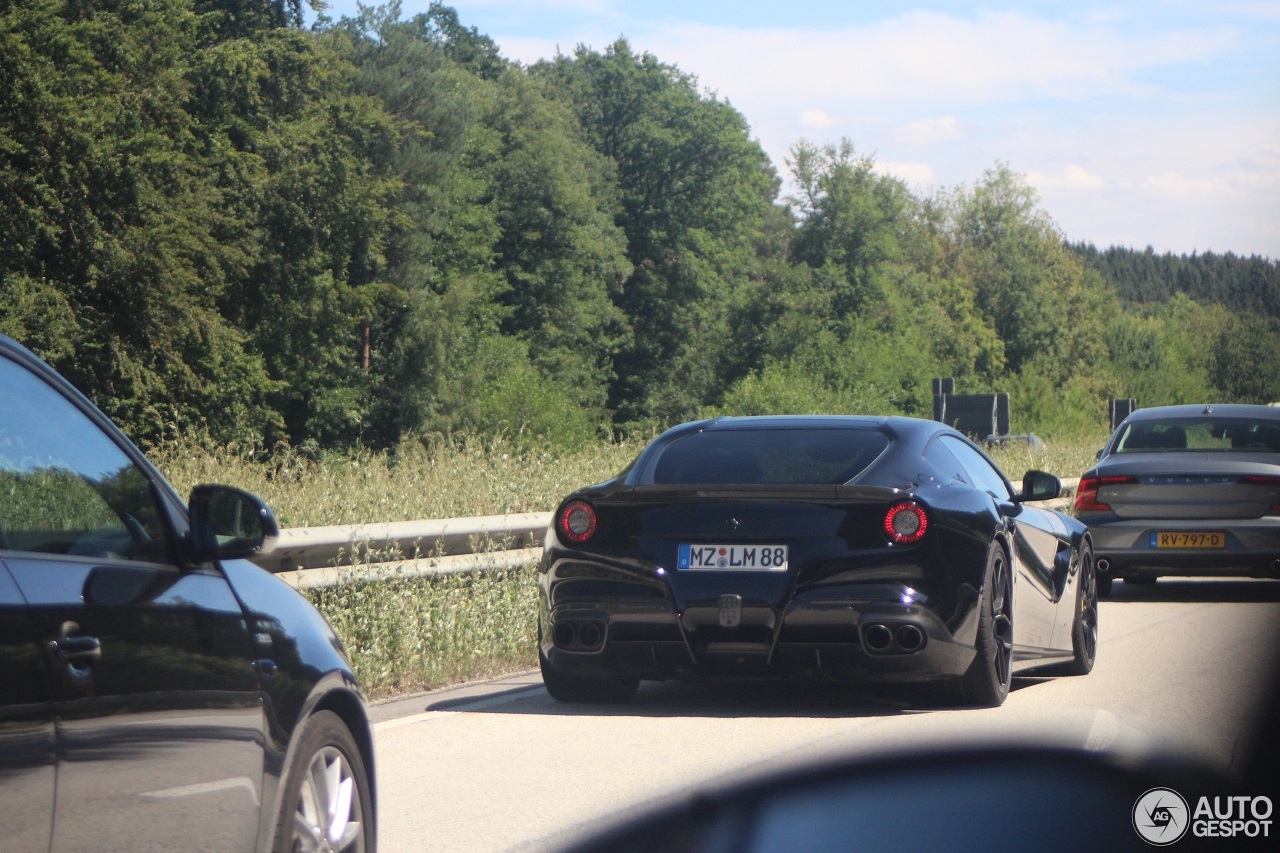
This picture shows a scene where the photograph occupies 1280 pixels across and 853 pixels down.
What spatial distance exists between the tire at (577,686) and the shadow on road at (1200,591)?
291 inches

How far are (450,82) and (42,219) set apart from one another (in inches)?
964

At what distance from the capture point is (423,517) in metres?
12.5

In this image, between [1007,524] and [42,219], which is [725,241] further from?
[1007,524]

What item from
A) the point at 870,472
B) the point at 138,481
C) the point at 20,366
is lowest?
the point at 870,472

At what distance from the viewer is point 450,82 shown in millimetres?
55188

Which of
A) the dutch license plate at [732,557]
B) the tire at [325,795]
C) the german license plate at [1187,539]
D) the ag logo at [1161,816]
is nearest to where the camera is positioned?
the ag logo at [1161,816]

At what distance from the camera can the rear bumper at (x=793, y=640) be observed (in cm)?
724

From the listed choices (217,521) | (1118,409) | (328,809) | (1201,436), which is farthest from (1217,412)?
(1118,409)

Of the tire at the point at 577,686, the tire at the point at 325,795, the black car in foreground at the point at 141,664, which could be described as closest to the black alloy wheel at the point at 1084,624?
the tire at the point at 577,686

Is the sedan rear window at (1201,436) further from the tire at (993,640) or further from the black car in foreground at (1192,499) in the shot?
the tire at (993,640)

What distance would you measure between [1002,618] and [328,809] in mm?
4529

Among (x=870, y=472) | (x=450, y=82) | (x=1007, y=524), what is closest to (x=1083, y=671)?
(x=1007, y=524)

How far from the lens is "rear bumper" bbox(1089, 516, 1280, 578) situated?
13.0m

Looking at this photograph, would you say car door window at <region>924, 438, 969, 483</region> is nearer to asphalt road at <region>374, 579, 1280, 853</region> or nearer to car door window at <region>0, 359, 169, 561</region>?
asphalt road at <region>374, 579, 1280, 853</region>
